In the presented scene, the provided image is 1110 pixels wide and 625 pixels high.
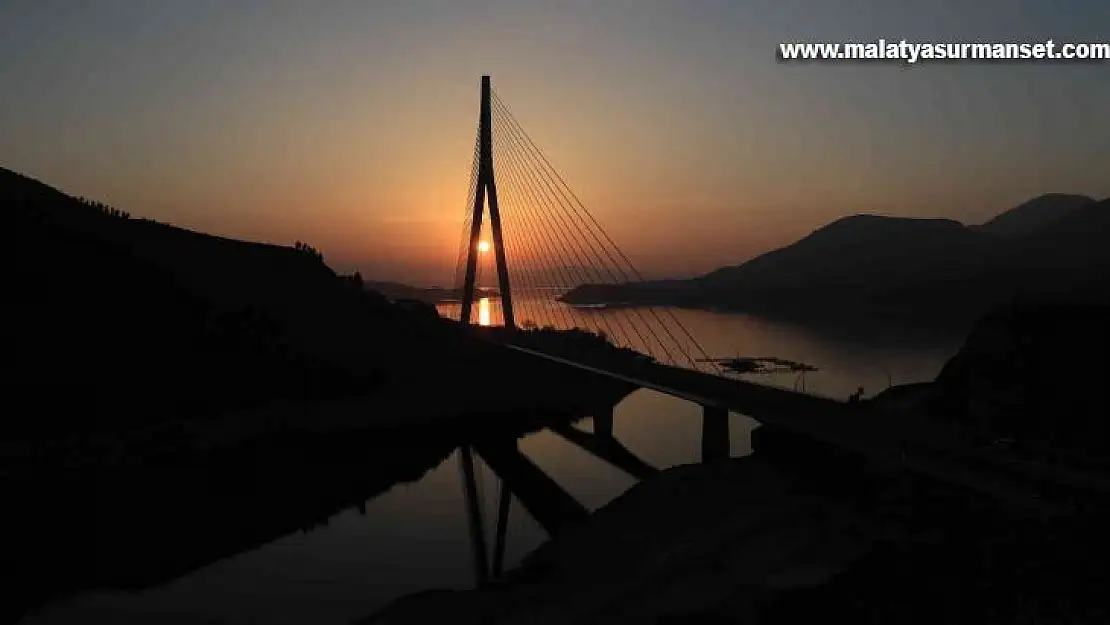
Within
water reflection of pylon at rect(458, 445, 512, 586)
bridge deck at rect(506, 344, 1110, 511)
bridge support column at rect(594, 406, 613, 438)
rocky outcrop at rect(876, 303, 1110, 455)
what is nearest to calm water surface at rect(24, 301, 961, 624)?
water reflection of pylon at rect(458, 445, 512, 586)

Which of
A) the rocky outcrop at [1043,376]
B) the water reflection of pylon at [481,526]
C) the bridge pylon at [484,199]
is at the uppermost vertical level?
the bridge pylon at [484,199]

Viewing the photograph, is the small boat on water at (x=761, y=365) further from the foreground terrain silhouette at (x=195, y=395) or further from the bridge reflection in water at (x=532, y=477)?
the bridge reflection in water at (x=532, y=477)

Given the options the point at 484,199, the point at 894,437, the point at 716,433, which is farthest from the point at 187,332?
the point at 894,437

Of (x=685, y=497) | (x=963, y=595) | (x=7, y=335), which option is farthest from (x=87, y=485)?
(x=963, y=595)

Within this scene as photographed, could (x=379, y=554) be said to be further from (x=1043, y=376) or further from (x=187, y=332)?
(x=187, y=332)

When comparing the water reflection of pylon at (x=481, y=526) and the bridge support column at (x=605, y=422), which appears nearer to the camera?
the water reflection of pylon at (x=481, y=526)

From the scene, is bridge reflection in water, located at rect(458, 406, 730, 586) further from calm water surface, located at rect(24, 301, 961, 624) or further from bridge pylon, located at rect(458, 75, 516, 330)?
bridge pylon, located at rect(458, 75, 516, 330)

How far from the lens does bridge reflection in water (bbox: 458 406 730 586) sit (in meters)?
21.3

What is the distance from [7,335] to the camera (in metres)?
33.6

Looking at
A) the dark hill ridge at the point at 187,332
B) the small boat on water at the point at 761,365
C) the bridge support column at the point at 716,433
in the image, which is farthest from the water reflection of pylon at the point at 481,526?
the small boat on water at the point at 761,365

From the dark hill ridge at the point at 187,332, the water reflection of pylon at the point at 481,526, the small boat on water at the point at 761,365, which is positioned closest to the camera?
the water reflection of pylon at the point at 481,526

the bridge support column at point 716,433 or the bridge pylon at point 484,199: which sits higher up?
the bridge pylon at point 484,199

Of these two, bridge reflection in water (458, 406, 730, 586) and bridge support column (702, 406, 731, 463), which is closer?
A: bridge reflection in water (458, 406, 730, 586)

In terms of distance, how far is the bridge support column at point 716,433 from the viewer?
80.4 ft
